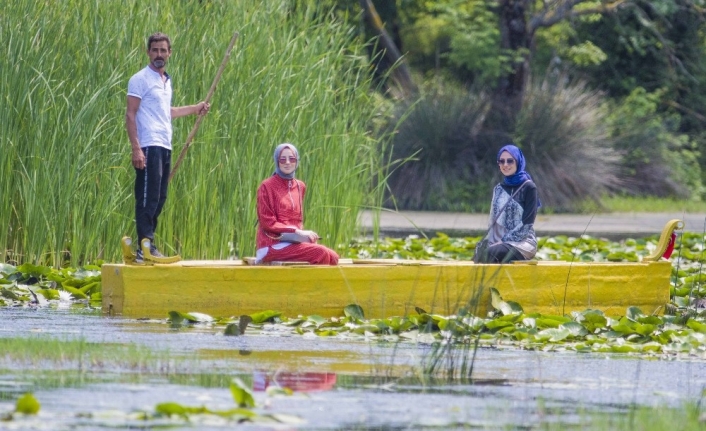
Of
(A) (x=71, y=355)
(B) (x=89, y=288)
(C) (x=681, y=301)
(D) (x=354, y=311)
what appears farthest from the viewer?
(C) (x=681, y=301)

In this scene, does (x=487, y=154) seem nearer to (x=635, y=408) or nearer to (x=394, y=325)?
(x=394, y=325)

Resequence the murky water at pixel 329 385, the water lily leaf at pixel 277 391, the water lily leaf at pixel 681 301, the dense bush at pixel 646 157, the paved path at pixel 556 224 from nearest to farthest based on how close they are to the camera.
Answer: the murky water at pixel 329 385, the water lily leaf at pixel 277 391, the water lily leaf at pixel 681 301, the paved path at pixel 556 224, the dense bush at pixel 646 157

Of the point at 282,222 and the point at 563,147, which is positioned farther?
the point at 563,147

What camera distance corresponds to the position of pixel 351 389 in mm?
6121

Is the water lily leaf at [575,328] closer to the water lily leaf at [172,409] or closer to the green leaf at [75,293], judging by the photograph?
the green leaf at [75,293]

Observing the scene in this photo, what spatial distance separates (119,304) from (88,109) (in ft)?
8.38

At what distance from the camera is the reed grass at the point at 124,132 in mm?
11008

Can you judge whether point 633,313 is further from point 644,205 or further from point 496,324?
point 644,205

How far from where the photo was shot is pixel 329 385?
6.21 m

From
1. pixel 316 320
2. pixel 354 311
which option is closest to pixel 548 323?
pixel 354 311

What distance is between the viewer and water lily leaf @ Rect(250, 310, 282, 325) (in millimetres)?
8594

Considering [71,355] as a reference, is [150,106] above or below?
above

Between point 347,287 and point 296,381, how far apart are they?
281 cm

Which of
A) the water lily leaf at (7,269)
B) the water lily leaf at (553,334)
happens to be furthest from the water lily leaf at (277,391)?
the water lily leaf at (7,269)
